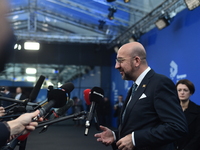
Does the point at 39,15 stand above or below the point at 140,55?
above

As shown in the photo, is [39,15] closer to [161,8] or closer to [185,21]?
[161,8]

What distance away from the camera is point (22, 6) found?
13547 millimetres

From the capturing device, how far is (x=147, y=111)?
1875 millimetres

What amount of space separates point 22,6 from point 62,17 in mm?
1831

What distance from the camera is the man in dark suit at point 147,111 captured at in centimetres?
178

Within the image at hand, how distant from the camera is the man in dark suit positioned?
5.85 feet

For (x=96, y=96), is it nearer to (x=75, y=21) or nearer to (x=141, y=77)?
(x=141, y=77)

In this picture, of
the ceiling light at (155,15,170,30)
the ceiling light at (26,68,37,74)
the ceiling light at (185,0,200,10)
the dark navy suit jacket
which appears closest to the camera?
the dark navy suit jacket

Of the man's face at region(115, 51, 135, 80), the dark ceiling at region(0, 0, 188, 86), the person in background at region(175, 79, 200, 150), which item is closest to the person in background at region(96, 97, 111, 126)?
the dark ceiling at region(0, 0, 188, 86)

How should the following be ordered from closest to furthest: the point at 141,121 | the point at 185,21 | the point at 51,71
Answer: the point at 141,121
the point at 185,21
the point at 51,71

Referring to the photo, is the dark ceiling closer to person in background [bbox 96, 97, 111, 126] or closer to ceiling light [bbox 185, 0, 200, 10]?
person in background [bbox 96, 97, 111, 126]

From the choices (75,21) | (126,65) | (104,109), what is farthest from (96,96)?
(104,109)

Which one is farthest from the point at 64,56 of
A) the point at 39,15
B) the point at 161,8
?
the point at 161,8

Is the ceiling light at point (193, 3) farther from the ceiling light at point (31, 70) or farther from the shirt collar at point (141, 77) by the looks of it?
the ceiling light at point (31, 70)
